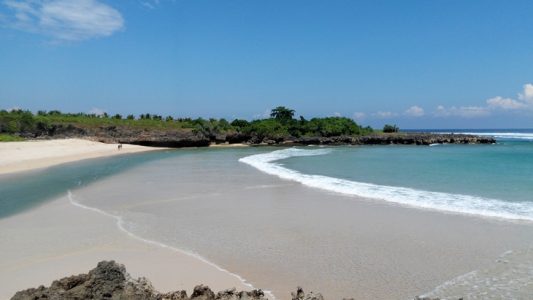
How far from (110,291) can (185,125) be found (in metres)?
69.0

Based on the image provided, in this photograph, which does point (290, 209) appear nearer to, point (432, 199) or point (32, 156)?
point (432, 199)

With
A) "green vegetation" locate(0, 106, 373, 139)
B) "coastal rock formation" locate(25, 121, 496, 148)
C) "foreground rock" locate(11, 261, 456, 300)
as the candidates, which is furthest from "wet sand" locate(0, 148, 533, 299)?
"green vegetation" locate(0, 106, 373, 139)

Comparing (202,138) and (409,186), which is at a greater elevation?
(202,138)

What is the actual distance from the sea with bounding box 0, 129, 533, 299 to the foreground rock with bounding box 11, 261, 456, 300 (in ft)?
5.74

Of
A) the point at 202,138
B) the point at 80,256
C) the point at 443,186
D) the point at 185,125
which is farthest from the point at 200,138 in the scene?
the point at 80,256

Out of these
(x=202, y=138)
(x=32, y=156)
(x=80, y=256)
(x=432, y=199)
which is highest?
(x=202, y=138)

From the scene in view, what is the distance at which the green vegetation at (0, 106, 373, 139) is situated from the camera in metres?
58.7

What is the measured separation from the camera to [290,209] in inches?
471

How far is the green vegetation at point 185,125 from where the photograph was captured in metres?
58.7

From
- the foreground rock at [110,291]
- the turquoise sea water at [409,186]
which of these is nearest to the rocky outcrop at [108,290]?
the foreground rock at [110,291]

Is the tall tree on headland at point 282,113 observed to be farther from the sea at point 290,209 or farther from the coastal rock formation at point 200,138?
the sea at point 290,209

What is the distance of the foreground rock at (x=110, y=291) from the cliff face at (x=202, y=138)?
55421 millimetres

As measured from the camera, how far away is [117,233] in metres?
9.48

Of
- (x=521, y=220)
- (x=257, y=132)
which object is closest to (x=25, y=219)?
(x=521, y=220)
